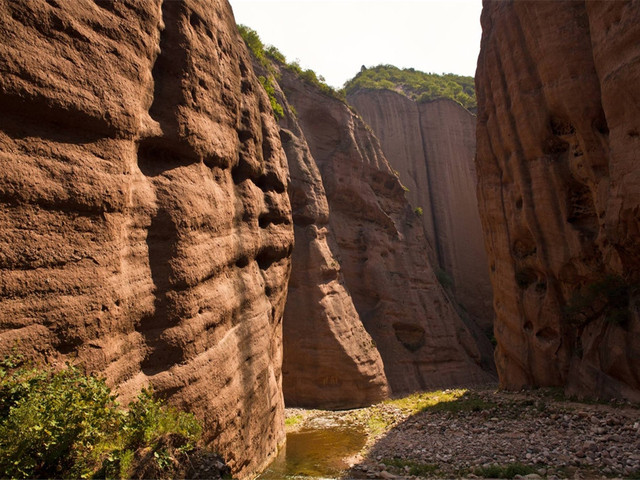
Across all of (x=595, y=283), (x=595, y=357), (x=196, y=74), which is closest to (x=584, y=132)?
(x=595, y=283)

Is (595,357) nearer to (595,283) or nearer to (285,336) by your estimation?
(595,283)


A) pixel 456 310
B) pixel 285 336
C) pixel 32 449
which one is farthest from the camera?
pixel 456 310

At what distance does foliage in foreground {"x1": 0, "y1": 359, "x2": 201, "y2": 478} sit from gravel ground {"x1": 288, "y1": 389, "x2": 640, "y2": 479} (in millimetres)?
5757

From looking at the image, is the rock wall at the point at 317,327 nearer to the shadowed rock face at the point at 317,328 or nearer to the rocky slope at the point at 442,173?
the shadowed rock face at the point at 317,328

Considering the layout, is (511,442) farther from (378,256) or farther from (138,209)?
(378,256)

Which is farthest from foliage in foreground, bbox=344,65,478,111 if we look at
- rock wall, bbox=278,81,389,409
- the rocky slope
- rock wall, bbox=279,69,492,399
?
rock wall, bbox=278,81,389,409

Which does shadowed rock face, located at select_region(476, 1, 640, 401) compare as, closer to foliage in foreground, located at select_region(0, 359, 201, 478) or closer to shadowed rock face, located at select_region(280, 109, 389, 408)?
shadowed rock face, located at select_region(280, 109, 389, 408)

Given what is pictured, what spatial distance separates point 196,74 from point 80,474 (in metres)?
7.66

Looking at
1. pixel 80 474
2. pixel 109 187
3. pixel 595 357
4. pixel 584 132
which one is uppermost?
pixel 584 132

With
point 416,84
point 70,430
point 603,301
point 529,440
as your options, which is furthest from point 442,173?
point 70,430

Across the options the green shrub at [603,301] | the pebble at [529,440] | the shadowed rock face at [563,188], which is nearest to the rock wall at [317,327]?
the shadowed rock face at [563,188]

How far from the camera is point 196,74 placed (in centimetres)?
907

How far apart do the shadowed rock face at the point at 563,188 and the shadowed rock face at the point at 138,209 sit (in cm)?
1056

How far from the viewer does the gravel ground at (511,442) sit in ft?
25.8
